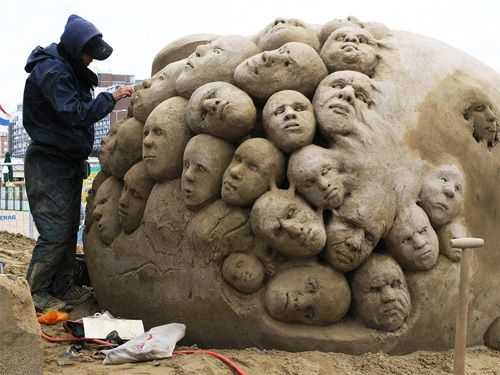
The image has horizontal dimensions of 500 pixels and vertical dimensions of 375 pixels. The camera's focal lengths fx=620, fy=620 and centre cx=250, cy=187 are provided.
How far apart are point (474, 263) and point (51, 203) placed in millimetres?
2758

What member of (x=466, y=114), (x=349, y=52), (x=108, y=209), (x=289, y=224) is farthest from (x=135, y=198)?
(x=466, y=114)

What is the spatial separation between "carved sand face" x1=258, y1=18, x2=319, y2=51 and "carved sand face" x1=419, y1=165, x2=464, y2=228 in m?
1.07

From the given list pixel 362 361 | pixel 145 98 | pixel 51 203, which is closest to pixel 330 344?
pixel 362 361

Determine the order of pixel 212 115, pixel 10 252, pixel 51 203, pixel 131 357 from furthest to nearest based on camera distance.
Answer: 1. pixel 10 252
2. pixel 51 203
3. pixel 212 115
4. pixel 131 357

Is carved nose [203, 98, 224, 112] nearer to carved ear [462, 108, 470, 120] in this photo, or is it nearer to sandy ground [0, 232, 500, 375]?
sandy ground [0, 232, 500, 375]

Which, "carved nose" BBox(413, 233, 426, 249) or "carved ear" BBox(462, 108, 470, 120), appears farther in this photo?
"carved ear" BBox(462, 108, 470, 120)

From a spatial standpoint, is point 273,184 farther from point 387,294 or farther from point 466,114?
point 466,114

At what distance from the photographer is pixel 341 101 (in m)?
3.29

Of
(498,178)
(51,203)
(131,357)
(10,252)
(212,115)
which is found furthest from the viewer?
(10,252)

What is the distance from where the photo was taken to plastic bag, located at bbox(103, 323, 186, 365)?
3.09 metres

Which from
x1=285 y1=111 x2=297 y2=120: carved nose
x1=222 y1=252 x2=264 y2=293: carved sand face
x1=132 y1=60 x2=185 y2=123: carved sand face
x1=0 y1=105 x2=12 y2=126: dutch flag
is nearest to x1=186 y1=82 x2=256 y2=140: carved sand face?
x1=285 y1=111 x2=297 y2=120: carved nose

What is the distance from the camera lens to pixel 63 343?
11.6 feet

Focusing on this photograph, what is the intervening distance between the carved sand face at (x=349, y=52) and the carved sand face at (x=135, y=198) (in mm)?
1280

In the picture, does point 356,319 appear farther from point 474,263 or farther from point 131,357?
point 131,357
